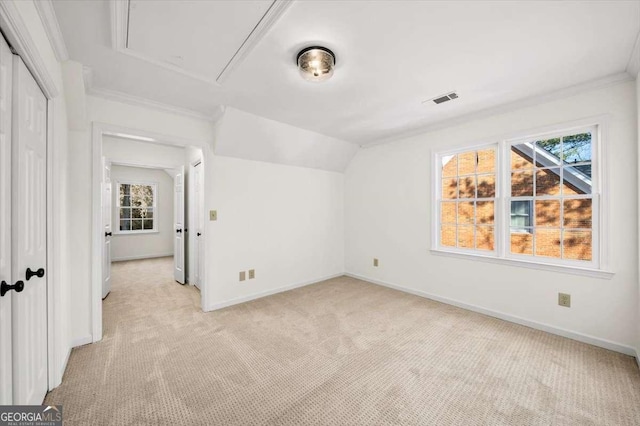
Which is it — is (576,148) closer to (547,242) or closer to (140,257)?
(547,242)

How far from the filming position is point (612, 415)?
1611mm

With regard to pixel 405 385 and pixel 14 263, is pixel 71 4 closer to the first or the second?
pixel 14 263

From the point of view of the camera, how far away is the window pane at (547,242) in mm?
2758

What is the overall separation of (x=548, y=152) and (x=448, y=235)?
142 cm

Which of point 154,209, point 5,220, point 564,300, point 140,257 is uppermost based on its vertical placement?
point 154,209

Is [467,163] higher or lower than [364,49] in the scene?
lower

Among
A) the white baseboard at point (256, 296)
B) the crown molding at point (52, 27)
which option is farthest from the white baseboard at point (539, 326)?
the crown molding at point (52, 27)

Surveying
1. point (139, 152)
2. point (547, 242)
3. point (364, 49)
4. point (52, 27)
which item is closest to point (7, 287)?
point (52, 27)

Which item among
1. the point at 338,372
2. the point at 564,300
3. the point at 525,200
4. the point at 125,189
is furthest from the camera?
the point at 125,189

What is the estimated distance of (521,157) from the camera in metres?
2.97

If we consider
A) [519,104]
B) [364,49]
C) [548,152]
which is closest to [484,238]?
[548,152]

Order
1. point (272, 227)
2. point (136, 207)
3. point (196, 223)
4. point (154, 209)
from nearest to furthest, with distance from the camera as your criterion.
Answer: point (272, 227) < point (196, 223) < point (136, 207) < point (154, 209)

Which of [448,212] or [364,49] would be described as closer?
[364,49]

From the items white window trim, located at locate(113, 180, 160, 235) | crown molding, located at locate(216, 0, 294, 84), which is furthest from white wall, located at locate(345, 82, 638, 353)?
white window trim, located at locate(113, 180, 160, 235)
